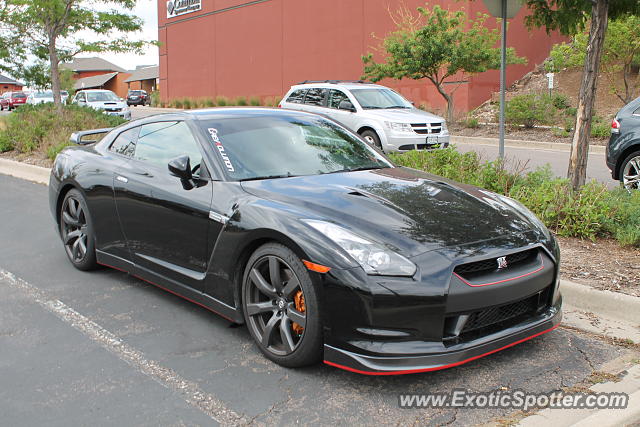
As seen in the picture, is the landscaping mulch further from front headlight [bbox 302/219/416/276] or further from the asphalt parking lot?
front headlight [bbox 302/219/416/276]

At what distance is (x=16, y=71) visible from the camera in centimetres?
2019

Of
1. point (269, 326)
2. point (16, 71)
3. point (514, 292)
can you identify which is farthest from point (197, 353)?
point (16, 71)

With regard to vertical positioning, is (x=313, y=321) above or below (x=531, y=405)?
above

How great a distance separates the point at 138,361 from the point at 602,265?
3743mm

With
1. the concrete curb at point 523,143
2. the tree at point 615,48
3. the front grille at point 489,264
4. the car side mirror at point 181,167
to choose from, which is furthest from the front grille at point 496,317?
the tree at point 615,48

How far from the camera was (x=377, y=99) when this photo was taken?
1452 cm

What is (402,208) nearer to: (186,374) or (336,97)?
(186,374)

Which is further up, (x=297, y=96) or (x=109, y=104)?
(x=297, y=96)

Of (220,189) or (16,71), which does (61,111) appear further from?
(220,189)

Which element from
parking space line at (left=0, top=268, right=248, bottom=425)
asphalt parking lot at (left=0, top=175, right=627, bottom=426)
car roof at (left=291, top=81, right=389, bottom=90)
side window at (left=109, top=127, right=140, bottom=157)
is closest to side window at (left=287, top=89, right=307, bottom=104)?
car roof at (left=291, top=81, right=389, bottom=90)

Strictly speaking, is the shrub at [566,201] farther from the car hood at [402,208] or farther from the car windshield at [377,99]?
the car windshield at [377,99]

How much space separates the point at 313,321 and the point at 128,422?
1071 millimetres

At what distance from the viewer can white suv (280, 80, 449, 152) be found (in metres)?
13.2

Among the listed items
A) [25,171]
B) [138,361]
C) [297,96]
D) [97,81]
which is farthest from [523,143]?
[97,81]
